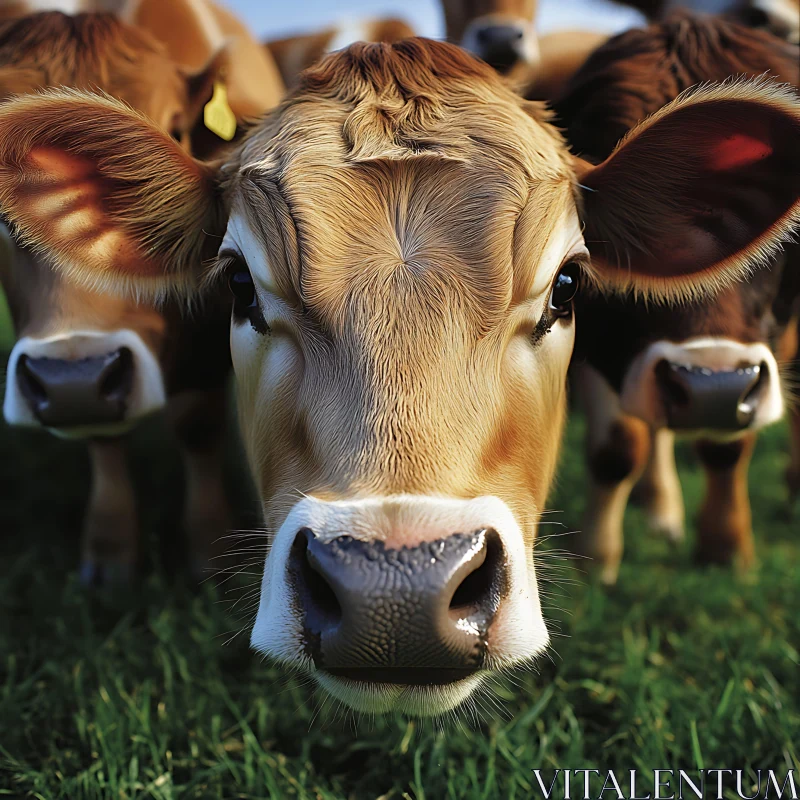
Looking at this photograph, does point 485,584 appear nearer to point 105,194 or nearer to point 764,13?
point 105,194

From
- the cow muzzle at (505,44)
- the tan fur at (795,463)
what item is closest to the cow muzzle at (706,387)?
the tan fur at (795,463)

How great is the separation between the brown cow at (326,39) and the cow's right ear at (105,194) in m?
4.37

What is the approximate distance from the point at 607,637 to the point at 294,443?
213cm

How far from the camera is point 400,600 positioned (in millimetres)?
1953

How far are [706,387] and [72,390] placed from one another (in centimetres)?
225

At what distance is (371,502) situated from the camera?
2080 mm

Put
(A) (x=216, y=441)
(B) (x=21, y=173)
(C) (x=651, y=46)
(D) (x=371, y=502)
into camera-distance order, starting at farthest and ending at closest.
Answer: (A) (x=216, y=441) < (C) (x=651, y=46) < (B) (x=21, y=173) < (D) (x=371, y=502)

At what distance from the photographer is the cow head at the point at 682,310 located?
3232 millimetres

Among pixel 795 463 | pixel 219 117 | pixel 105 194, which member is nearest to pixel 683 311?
pixel 219 117

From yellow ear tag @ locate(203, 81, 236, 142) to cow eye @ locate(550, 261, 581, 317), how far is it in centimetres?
160

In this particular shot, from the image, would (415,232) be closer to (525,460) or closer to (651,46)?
(525,460)

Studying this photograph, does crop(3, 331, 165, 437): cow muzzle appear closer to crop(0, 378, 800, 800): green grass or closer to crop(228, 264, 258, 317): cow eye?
crop(228, 264, 258, 317): cow eye

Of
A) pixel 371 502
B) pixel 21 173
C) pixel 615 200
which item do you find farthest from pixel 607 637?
pixel 21 173

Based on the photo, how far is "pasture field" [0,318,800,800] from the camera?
2977 mm
